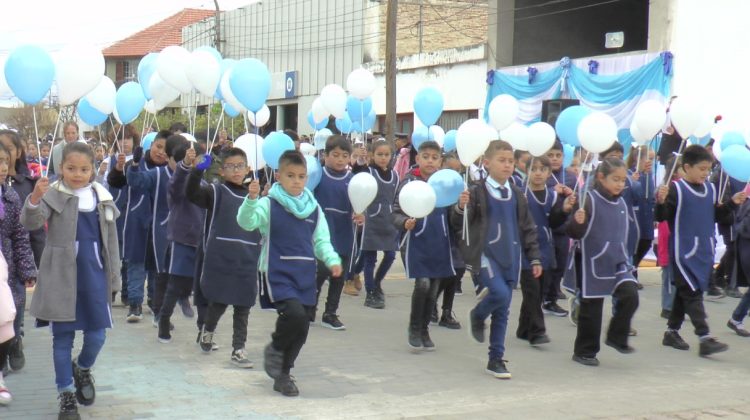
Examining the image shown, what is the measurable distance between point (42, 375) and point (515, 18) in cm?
2061

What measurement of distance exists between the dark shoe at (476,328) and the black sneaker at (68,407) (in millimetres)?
3054

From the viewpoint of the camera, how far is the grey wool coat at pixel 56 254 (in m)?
5.30

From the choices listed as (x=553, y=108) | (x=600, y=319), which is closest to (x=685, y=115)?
(x=600, y=319)

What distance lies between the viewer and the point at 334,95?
10961 millimetres

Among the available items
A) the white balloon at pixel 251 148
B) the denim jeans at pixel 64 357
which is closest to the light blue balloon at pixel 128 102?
the white balloon at pixel 251 148

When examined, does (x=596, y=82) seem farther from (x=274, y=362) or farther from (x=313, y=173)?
(x=274, y=362)

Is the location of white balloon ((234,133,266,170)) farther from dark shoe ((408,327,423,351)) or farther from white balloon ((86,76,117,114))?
dark shoe ((408,327,423,351))

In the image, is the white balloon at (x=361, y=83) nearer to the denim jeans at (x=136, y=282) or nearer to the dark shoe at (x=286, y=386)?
the denim jeans at (x=136, y=282)

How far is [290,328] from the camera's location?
6.05m

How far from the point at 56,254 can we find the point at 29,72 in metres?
1.41

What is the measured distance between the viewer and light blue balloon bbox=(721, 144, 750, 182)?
8.29 meters

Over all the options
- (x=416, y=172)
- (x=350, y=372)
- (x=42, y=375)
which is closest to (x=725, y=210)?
(x=416, y=172)

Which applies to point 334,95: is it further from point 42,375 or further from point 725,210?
point 42,375

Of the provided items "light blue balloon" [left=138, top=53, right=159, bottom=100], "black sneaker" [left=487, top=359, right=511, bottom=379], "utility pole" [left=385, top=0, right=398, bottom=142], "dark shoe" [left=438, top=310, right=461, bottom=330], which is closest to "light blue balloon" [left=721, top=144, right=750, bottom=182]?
"dark shoe" [left=438, top=310, right=461, bottom=330]
